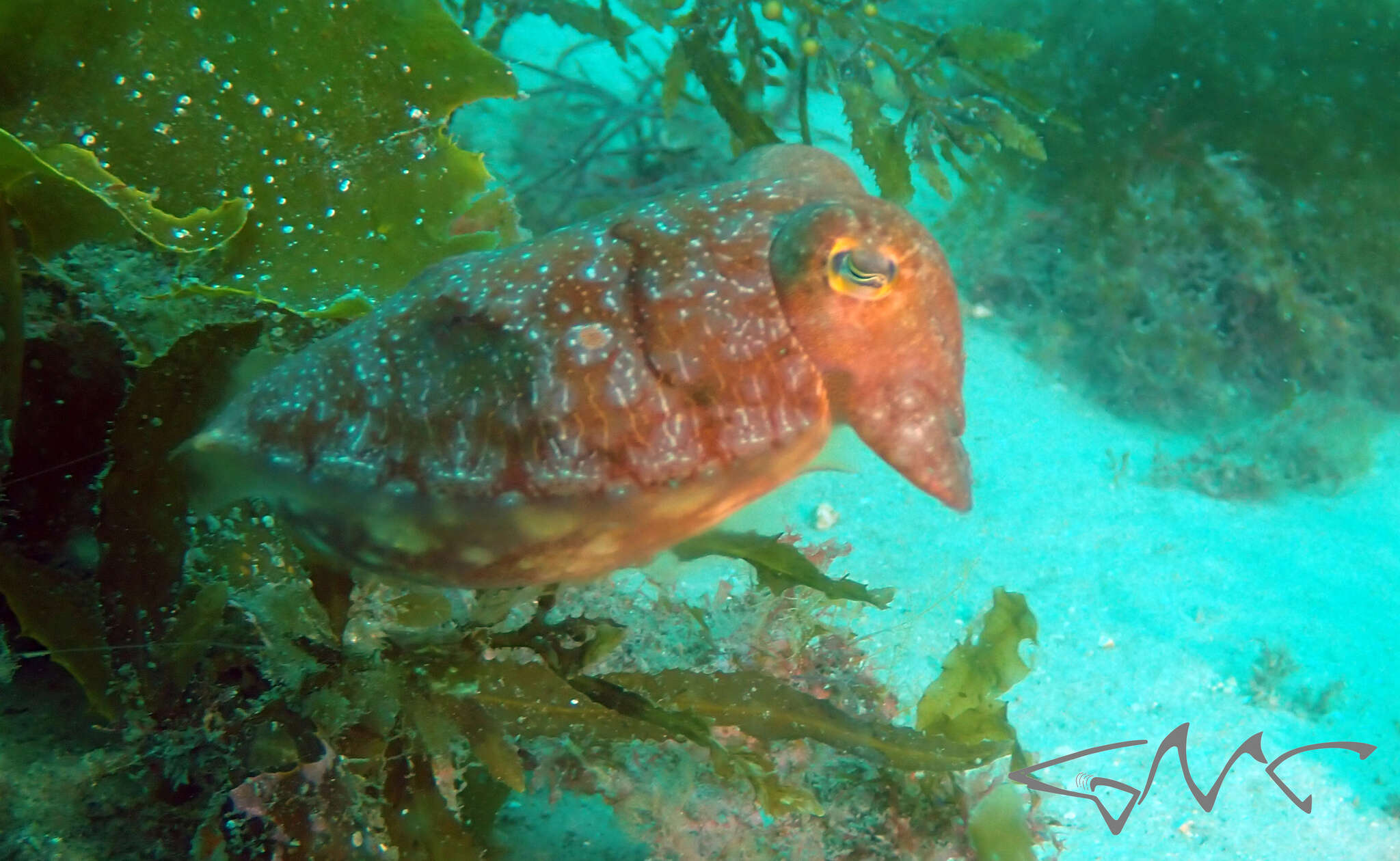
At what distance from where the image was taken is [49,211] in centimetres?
218

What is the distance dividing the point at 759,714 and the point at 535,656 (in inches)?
29.9

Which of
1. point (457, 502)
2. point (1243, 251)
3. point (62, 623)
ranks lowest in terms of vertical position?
point (62, 623)

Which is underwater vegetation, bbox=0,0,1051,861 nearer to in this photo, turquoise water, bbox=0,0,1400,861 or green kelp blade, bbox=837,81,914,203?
turquoise water, bbox=0,0,1400,861

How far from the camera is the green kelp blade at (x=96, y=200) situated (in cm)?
206

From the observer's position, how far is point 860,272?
62.1 inches

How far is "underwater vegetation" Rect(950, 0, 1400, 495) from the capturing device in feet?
29.8

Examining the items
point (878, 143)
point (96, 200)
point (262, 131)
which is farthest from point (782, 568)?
point (878, 143)

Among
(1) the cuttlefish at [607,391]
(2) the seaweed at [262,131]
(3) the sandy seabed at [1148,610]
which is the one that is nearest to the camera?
(1) the cuttlefish at [607,391]

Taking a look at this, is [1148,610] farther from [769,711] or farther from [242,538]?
[242,538]

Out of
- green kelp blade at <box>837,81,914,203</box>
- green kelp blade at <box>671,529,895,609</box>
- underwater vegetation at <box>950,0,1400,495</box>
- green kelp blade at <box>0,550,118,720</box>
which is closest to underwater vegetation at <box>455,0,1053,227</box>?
green kelp blade at <box>837,81,914,203</box>

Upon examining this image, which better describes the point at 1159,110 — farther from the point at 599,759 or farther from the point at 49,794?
the point at 49,794

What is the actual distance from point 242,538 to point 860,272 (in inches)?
75.2

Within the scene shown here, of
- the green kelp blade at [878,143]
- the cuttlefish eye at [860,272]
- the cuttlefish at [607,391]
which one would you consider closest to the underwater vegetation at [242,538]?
the cuttlefish at [607,391]

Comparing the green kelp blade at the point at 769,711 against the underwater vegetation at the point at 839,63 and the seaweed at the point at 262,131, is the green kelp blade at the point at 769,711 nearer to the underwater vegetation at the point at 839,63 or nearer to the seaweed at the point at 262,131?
the seaweed at the point at 262,131
